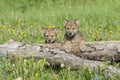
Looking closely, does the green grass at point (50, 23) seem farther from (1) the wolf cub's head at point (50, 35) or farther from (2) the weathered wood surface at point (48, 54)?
(1) the wolf cub's head at point (50, 35)

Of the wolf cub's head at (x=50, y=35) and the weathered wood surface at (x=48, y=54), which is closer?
the weathered wood surface at (x=48, y=54)

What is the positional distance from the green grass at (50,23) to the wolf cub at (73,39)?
16.6 inches

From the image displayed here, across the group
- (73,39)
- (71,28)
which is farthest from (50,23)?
(73,39)

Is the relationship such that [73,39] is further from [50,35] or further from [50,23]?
[50,23]

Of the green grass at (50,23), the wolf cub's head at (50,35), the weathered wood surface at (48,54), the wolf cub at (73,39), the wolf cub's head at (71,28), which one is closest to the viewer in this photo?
the green grass at (50,23)

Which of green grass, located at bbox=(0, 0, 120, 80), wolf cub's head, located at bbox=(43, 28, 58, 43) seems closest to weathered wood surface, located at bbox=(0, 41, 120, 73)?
green grass, located at bbox=(0, 0, 120, 80)

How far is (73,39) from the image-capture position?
8461 mm

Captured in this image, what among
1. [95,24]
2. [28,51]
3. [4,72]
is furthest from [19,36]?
[95,24]

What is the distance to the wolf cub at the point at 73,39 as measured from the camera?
8.04 meters

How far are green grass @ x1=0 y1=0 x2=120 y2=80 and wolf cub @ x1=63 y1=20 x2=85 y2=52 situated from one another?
1.38ft

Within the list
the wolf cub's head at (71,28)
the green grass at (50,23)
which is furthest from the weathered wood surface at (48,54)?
the wolf cub's head at (71,28)

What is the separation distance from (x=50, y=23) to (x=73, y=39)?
4442mm

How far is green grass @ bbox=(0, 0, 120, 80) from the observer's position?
22.7ft

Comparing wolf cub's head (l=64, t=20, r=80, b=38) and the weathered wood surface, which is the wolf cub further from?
the weathered wood surface
